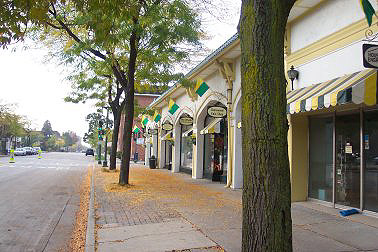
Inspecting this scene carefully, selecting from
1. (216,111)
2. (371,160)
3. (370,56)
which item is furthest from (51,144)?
(370,56)

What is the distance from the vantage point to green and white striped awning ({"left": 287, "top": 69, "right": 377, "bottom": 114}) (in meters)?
6.60

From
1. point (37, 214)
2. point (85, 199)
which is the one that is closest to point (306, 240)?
point (37, 214)

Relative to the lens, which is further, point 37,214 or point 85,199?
→ point 85,199

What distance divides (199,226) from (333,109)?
482 centimetres

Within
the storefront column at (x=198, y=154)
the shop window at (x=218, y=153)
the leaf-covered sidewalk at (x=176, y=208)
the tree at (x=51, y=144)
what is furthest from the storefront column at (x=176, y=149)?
the tree at (x=51, y=144)

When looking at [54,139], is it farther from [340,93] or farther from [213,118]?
[340,93]

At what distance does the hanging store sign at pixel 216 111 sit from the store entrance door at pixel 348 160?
20.2ft

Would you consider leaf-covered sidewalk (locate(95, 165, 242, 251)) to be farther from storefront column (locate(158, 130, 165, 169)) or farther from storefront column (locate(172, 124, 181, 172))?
storefront column (locate(158, 130, 165, 169))

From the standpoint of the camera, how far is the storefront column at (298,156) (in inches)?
414

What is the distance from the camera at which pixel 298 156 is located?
10586 millimetres

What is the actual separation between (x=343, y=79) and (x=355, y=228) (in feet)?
10.2

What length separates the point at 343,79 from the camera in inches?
312

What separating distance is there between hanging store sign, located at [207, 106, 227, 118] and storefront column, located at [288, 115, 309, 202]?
16.0 feet

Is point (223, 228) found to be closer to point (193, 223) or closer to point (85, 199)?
point (193, 223)
